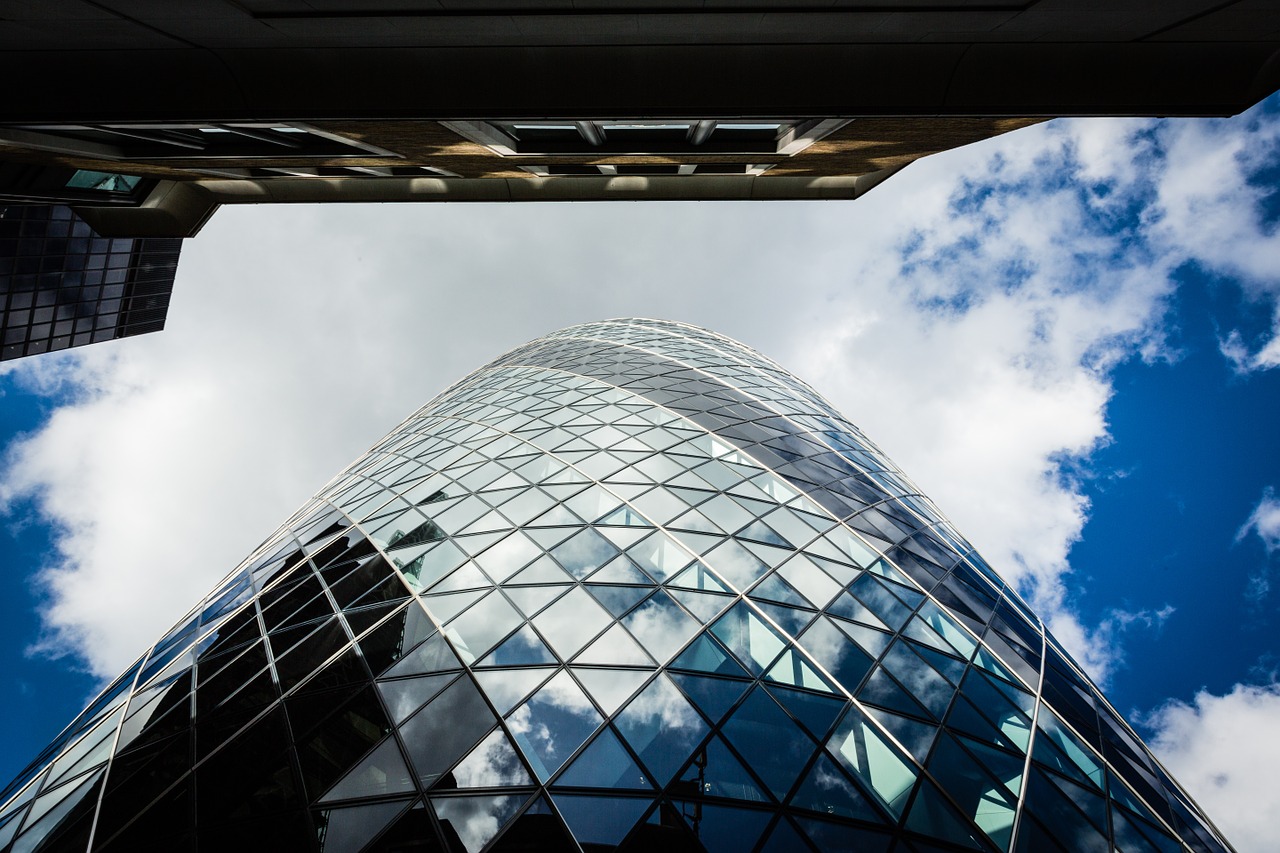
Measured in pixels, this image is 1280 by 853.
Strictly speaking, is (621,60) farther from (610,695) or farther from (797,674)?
(797,674)

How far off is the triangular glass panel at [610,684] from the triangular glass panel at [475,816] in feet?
7.16

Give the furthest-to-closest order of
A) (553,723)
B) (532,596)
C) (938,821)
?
1. (532,596)
2. (553,723)
3. (938,821)

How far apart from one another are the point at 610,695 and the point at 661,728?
125cm

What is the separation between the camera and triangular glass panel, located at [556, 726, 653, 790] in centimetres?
942

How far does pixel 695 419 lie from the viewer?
75.9 feet

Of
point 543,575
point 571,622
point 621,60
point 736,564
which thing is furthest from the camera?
point 736,564

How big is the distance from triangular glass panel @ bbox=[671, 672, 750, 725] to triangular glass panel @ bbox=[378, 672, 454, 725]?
519 centimetres

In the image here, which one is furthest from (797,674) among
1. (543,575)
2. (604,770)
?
(543,575)

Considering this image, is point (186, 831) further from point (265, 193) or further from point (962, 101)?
point (265, 193)

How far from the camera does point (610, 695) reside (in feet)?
35.6

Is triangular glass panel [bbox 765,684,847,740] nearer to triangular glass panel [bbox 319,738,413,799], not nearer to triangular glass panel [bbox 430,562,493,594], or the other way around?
triangular glass panel [bbox 319,738,413,799]

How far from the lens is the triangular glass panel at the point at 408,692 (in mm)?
10738

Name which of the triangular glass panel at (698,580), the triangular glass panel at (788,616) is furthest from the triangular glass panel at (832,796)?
the triangular glass panel at (698,580)

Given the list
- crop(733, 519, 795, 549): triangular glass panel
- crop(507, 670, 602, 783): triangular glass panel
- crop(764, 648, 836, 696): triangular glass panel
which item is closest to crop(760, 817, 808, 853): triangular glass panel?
crop(764, 648, 836, 696): triangular glass panel
